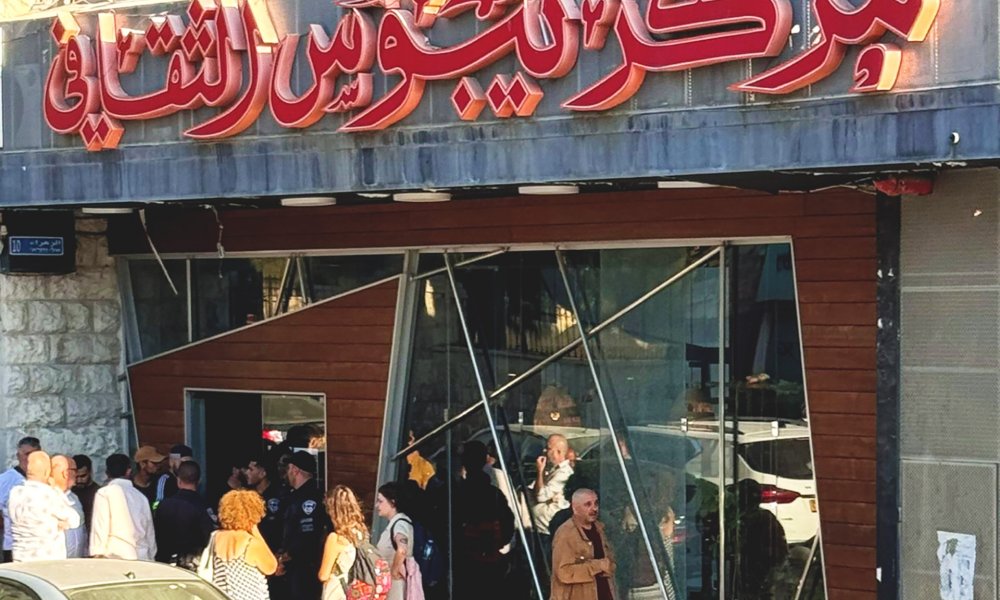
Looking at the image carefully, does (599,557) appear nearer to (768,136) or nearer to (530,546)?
(530,546)

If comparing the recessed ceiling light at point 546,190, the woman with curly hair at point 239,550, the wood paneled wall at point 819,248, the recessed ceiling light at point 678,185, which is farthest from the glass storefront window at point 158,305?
the recessed ceiling light at point 678,185

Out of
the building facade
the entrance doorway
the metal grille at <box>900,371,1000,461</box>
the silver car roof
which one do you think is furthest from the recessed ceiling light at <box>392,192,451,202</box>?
the metal grille at <box>900,371,1000,461</box>

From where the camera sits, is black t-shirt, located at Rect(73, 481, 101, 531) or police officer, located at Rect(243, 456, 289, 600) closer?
police officer, located at Rect(243, 456, 289, 600)

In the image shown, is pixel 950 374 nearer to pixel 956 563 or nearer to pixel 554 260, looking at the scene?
pixel 956 563

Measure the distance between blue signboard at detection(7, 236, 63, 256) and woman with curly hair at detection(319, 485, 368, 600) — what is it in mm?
5301

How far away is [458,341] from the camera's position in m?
13.5

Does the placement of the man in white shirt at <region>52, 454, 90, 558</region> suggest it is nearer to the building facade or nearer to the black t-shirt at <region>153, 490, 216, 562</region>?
the black t-shirt at <region>153, 490, 216, 562</region>

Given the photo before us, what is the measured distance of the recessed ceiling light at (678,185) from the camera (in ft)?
35.8

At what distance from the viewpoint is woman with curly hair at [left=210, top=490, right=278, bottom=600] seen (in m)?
10.5

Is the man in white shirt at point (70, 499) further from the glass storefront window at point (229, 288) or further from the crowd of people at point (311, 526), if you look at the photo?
A: the glass storefront window at point (229, 288)

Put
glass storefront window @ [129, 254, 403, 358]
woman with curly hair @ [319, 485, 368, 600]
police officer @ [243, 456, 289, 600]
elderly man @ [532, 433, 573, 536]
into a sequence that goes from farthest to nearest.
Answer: glass storefront window @ [129, 254, 403, 358] → elderly man @ [532, 433, 573, 536] → police officer @ [243, 456, 289, 600] → woman with curly hair @ [319, 485, 368, 600]

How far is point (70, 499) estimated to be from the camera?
483 inches

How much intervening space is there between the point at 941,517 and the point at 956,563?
297 millimetres

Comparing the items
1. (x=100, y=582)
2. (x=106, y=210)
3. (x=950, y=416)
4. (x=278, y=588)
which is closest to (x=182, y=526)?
Answer: (x=278, y=588)
